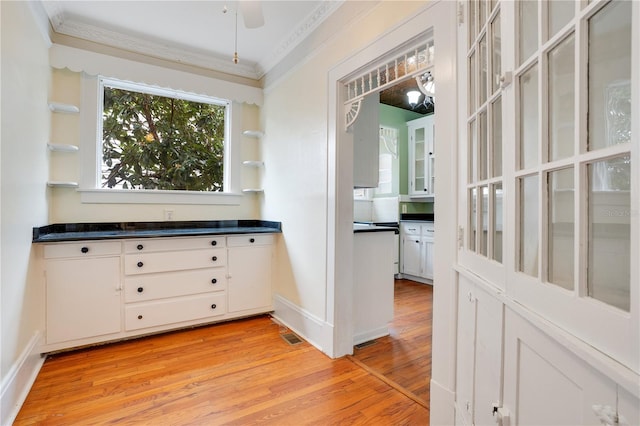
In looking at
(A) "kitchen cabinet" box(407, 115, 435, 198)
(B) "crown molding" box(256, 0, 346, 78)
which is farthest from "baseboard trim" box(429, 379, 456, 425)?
(A) "kitchen cabinet" box(407, 115, 435, 198)

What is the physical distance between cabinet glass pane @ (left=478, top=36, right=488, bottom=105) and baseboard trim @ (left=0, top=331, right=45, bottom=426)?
2617 mm

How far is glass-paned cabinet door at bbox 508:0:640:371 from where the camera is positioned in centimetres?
58

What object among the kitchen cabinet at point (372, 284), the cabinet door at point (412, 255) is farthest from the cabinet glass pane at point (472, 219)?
the cabinet door at point (412, 255)

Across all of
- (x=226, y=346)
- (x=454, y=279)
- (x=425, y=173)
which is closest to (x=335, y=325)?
(x=226, y=346)

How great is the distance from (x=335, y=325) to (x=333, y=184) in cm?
106

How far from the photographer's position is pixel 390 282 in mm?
2727

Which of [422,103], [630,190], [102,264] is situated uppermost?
[422,103]

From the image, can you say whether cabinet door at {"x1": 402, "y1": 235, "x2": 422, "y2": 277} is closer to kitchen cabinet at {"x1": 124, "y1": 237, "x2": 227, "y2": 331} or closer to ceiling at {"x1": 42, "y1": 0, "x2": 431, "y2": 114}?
kitchen cabinet at {"x1": 124, "y1": 237, "x2": 227, "y2": 331}

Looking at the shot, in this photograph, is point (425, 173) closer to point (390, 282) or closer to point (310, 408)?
point (390, 282)

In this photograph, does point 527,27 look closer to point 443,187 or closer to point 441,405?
point 443,187

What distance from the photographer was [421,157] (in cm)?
513

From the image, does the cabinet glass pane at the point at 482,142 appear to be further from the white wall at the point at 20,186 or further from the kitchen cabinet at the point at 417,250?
the kitchen cabinet at the point at 417,250

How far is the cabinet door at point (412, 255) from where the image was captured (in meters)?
4.63

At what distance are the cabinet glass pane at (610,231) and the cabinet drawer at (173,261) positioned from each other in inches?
110
